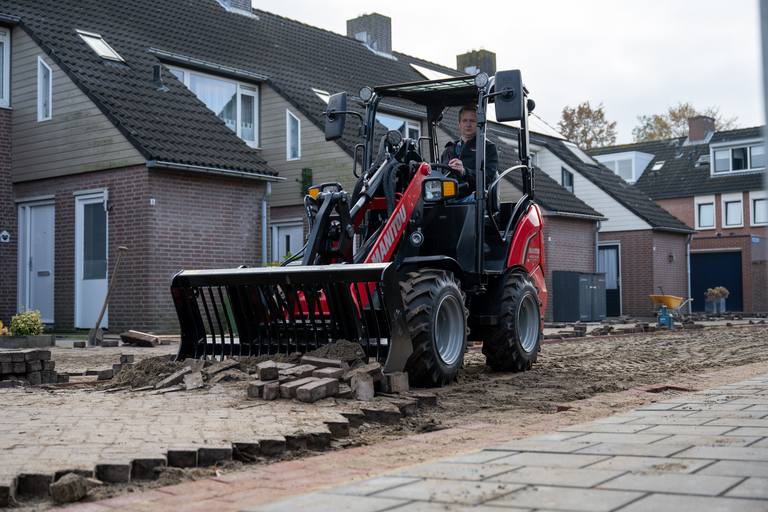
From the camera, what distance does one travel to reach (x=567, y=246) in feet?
85.6

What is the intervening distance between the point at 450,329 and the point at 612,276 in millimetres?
25031

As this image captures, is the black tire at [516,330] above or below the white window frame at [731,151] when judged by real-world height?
below

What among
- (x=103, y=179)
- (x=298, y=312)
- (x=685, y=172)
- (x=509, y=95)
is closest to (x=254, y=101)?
(x=103, y=179)

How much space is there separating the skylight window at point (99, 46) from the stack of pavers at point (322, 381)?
12856 mm

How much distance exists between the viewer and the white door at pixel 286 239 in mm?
20719

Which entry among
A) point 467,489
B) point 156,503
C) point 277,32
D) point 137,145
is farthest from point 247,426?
point 277,32

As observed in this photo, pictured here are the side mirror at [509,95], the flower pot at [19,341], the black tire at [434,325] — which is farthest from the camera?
the flower pot at [19,341]

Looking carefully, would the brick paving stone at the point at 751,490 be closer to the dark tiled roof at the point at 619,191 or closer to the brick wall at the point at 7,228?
the brick wall at the point at 7,228

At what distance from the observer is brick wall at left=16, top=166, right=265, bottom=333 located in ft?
50.6

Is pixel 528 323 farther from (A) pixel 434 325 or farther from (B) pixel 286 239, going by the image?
(B) pixel 286 239

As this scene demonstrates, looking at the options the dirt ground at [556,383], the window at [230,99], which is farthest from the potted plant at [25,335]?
the window at [230,99]

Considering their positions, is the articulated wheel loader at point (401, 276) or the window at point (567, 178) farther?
the window at point (567, 178)

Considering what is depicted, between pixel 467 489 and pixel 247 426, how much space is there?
1.88 meters

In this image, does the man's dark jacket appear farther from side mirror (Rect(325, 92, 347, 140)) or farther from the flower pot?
the flower pot
